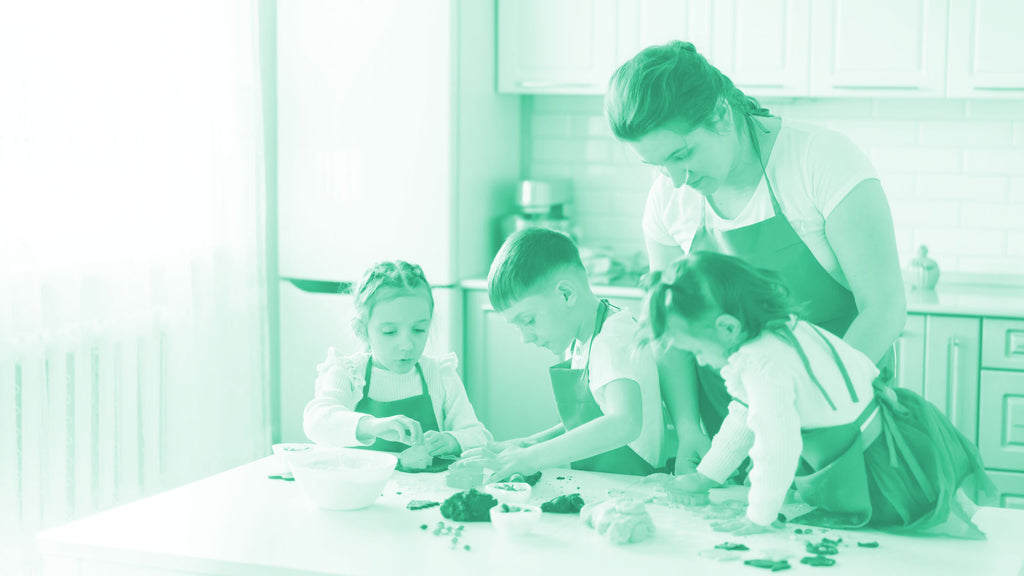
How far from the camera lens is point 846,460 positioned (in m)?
1.68

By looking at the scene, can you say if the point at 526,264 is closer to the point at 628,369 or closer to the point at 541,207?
the point at 628,369

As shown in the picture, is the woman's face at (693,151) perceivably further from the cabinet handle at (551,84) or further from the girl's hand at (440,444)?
the cabinet handle at (551,84)

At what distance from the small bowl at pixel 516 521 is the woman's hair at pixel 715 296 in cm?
32

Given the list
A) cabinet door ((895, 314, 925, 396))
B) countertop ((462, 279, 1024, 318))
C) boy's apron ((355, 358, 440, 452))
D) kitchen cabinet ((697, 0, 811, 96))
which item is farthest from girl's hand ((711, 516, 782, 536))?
kitchen cabinet ((697, 0, 811, 96))

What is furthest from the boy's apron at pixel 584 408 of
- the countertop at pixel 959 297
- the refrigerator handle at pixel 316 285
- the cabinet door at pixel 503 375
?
the refrigerator handle at pixel 316 285

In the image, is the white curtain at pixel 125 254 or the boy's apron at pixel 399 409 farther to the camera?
the white curtain at pixel 125 254

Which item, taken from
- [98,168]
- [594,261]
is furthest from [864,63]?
[98,168]

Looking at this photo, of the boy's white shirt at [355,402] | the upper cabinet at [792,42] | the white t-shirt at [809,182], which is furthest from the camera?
the upper cabinet at [792,42]

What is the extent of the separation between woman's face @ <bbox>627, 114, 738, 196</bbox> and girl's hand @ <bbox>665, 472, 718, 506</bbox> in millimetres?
521

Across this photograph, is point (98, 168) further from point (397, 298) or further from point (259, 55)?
point (397, 298)

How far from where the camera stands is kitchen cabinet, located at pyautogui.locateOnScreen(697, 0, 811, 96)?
377cm

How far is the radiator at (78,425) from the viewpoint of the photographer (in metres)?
2.90

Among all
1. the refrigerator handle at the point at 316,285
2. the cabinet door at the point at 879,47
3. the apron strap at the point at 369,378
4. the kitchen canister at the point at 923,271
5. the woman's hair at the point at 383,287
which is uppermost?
the cabinet door at the point at 879,47

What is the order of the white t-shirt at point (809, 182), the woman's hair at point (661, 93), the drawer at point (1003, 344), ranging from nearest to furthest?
the woman's hair at point (661, 93), the white t-shirt at point (809, 182), the drawer at point (1003, 344)
